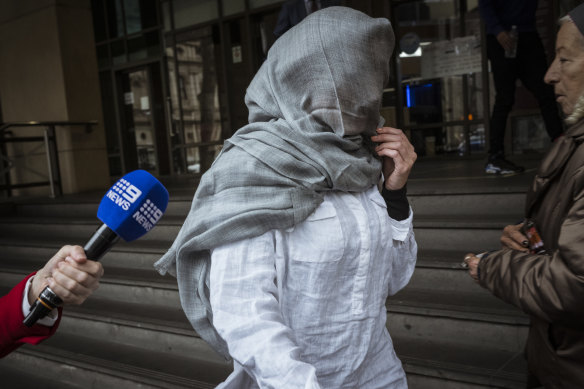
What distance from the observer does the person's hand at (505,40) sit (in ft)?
13.4

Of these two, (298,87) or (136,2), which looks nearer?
(298,87)

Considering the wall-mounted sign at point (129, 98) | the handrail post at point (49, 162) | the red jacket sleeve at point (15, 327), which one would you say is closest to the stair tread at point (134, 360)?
the red jacket sleeve at point (15, 327)

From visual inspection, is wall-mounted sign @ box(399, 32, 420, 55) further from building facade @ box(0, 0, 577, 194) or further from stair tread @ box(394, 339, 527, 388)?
stair tread @ box(394, 339, 527, 388)

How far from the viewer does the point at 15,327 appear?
1.42 metres

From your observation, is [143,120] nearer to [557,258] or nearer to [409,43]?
[409,43]

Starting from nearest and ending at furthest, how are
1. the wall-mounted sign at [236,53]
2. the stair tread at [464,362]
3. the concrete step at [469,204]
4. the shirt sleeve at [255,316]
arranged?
the shirt sleeve at [255,316] → the stair tread at [464,362] → the concrete step at [469,204] → the wall-mounted sign at [236,53]

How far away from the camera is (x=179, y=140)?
929 cm

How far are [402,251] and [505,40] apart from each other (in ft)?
10.6

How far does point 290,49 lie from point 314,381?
0.77m

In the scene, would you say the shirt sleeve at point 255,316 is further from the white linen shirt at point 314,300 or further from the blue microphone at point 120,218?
the blue microphone at point 120,218

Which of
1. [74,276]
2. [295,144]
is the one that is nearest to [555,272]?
[295,144]

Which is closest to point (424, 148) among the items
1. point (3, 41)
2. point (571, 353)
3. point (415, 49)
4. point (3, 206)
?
point (415, 49)

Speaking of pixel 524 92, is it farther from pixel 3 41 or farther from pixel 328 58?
pixel 3 41

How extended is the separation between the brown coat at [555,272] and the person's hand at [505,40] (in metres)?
2.82
